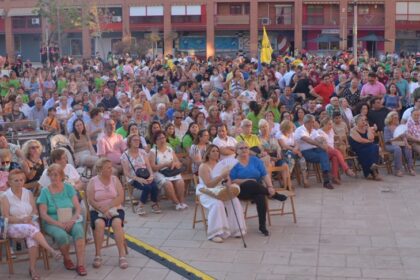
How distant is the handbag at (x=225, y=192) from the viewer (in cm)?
838

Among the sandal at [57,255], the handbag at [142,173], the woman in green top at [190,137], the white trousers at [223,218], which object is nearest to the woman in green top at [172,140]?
the woman in green top at [190,137]

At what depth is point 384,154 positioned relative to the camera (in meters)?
12.3

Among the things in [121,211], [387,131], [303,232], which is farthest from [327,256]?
[387,131]

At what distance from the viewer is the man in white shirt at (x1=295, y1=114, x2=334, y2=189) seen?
11.4 m

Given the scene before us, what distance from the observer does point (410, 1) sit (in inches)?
2004

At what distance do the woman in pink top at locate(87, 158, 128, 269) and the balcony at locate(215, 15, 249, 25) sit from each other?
45599 millimetres

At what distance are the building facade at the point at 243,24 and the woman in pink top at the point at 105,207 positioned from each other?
141 ft

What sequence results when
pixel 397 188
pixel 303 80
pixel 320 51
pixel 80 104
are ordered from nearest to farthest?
pixel 397 188, pixel 80 104, pixel 303 80, pixel 320 51

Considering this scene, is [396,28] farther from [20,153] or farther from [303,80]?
[20,153]

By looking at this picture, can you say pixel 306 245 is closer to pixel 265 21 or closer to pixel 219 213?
pixel 219 213

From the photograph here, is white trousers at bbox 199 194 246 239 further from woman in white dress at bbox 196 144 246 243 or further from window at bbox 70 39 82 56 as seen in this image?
window at bbox 70 39 82 56

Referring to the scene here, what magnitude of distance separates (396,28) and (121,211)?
155 ft

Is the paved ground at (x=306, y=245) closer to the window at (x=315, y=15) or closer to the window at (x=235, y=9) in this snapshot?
the window at (x=315, y=15)

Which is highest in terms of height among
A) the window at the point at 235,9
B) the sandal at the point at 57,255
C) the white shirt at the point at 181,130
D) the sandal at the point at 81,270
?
the window at the point at 235,9
